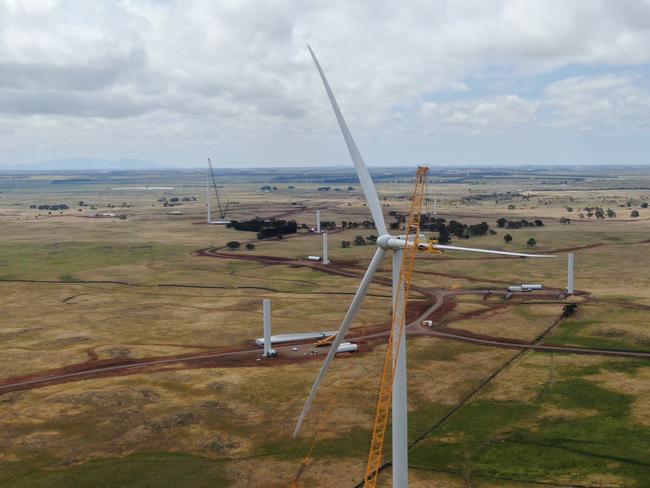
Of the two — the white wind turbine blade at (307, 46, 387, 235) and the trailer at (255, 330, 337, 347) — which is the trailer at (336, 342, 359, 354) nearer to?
the trailer at (255, 330, 337, 347)

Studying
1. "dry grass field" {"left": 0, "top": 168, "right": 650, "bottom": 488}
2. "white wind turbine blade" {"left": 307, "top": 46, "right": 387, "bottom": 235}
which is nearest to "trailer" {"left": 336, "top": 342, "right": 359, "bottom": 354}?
"dry grass field" {"left": 0, "top": 168, "right": 650, "bottom": 488}

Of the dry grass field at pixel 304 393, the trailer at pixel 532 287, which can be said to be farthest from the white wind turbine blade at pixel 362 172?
the trailer at pixel 532 287

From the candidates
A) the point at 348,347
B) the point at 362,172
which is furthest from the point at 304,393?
the point at 362,172

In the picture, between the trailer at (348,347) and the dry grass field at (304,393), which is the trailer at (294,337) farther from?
the trailer at (348,347)

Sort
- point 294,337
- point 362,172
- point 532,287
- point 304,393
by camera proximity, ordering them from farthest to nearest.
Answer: point 532,287, point 294,337, point 304,393, point 362,172

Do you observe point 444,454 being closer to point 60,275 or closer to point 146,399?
point 146,399

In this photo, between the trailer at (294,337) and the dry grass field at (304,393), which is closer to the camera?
the dry grass field at (304,393)

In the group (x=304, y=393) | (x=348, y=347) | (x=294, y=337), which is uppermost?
(x=294, y=337)

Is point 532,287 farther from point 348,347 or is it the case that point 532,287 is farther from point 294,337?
point 294,337

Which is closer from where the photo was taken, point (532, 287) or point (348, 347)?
Result: point (348, 347)

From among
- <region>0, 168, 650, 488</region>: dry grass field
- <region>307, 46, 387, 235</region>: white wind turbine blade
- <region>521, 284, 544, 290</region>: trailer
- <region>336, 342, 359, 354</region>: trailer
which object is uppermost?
<region>307, 46, 387, 235</region>: white wind turbine blade

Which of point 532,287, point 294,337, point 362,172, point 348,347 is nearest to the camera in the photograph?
point 362,172
